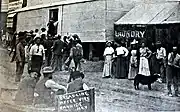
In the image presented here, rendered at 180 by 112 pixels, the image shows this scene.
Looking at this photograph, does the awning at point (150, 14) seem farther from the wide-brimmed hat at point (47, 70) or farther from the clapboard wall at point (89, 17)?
the wide-brimmed hat at point (47, 70)

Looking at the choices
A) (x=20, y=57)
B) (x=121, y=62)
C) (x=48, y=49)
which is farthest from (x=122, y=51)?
(x=20, y=57)

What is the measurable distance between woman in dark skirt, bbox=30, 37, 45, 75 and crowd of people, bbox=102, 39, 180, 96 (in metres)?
0.26

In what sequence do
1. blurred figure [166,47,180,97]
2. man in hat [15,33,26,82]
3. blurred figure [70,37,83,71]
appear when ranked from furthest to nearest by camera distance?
man in hat [15,33,26,82]
blurred figure [70,37,83,71]
blurred figure [166,47,180,97]

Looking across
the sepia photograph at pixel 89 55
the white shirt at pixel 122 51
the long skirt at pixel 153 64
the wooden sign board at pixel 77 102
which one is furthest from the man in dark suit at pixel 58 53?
the long skirt at pixel 153 64

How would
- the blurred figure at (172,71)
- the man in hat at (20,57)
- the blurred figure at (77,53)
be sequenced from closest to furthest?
the blurred figure at (172,71)
the blurred figure at (77,53)
the man in hat at (20,57)

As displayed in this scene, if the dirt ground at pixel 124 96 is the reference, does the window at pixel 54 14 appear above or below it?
above

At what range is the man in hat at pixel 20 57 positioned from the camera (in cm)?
126

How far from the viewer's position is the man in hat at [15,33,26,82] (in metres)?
1.26

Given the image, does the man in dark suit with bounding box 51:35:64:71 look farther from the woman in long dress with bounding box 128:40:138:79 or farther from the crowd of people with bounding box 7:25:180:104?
the woman in long dress with bounding box 128:40:138:79

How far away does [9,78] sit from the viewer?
129 centimetres

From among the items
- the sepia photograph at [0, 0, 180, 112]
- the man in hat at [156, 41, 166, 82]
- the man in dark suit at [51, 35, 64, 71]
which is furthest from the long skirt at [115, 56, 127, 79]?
the man in dark suit at [51, 35, 64, 71]

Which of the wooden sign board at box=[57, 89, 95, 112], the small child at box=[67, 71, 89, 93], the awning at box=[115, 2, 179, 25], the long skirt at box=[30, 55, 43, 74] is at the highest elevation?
the awning at box=[115, 2, 179, 25]

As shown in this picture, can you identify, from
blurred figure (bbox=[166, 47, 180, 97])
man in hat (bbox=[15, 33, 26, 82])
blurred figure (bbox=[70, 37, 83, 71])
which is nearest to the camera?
blurred figure (bbox=[166, 47, 180, 97])

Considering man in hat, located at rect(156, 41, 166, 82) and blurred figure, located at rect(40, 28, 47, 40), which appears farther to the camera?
blurred figure, located at rect(40, 28, 47, 40)
